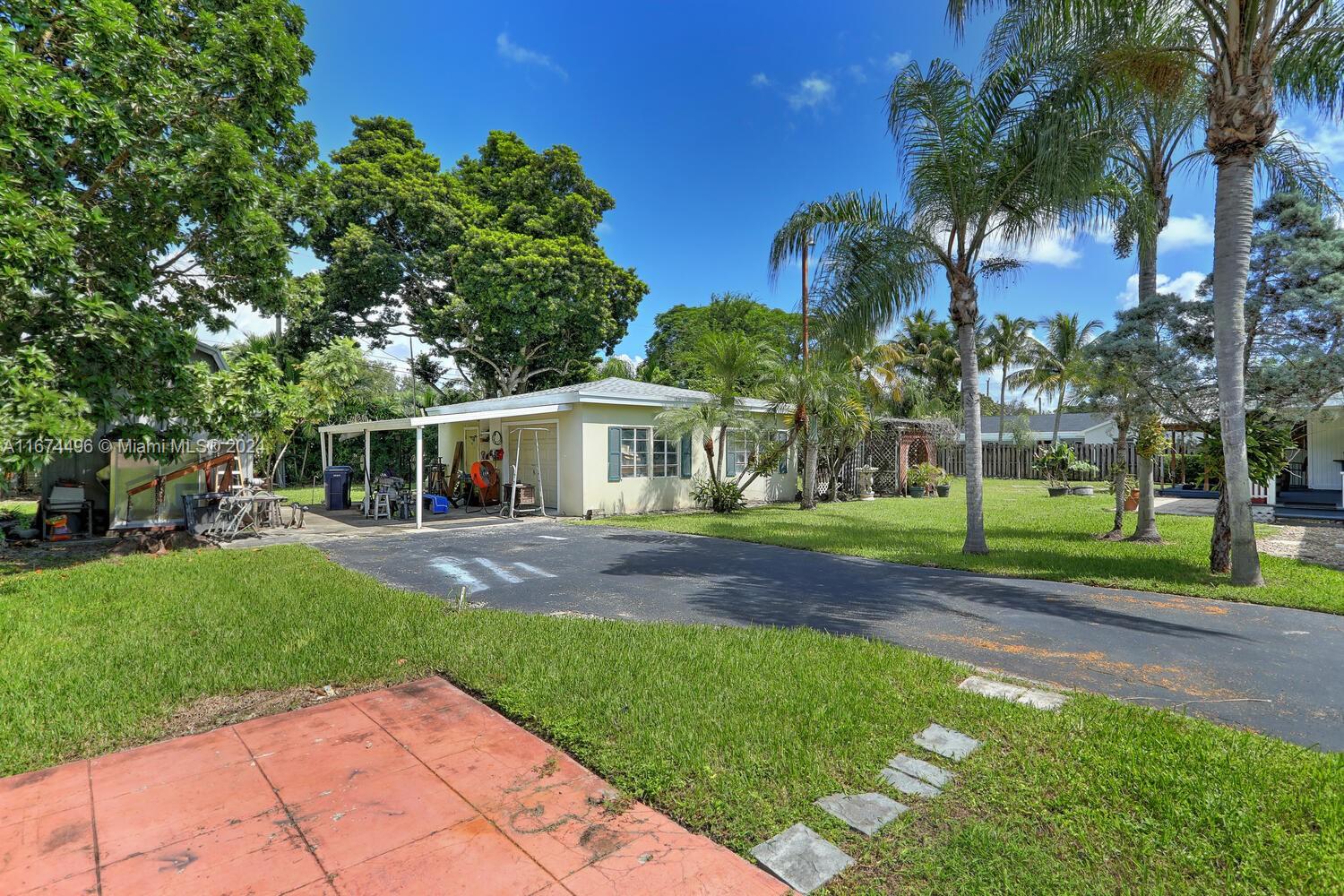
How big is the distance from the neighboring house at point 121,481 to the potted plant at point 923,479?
61.4 ft

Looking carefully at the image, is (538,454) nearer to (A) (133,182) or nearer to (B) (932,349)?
(A) (133,182)

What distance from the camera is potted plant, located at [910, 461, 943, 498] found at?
2034 centimetres

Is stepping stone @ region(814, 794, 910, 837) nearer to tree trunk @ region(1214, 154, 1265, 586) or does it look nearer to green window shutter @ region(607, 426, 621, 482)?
tree trunk @ region(1214, 154, 1265, 586)

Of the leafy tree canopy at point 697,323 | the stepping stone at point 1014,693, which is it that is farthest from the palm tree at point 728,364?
the leafy tree canopy at point 697,323

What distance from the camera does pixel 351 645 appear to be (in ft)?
15.6

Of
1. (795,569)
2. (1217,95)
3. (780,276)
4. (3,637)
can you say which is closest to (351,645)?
(3,637)

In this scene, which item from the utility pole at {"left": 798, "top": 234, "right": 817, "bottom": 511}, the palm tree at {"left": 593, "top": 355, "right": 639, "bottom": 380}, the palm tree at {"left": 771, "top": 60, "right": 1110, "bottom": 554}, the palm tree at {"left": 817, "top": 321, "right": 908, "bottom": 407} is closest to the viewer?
the palm tree at {"left": 771, "top": 60, "right": 1110, "bottom": 554}

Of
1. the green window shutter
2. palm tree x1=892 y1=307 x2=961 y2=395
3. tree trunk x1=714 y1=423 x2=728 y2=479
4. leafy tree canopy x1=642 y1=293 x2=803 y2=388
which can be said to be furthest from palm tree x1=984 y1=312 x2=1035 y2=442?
the green window shutter

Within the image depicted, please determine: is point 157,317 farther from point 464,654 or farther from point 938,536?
point 938,536

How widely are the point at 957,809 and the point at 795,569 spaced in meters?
5.49

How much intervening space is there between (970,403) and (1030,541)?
9.46 feet

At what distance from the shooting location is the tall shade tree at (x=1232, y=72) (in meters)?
6.46

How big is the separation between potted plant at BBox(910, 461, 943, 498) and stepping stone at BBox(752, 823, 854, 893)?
19398 mm

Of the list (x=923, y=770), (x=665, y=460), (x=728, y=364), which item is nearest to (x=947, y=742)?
(x=923, y=770)
